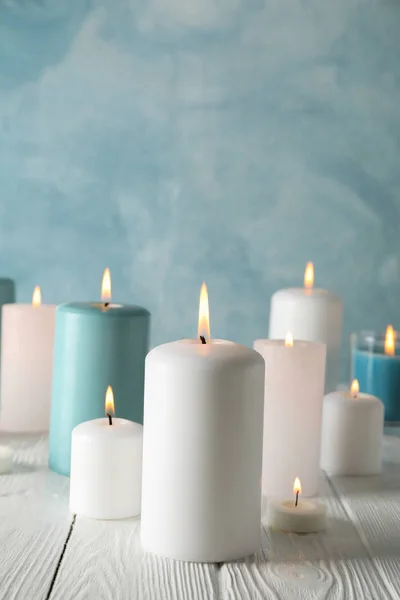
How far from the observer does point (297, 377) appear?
40.8 inches

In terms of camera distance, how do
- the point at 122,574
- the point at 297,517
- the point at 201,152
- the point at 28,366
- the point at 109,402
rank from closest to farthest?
the point at 122,574
the point at 297,517
the point at 109,402
the point at 28,366
the point at 201,152

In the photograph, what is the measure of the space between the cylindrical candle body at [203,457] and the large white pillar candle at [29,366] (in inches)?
20.2

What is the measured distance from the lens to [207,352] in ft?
2.70

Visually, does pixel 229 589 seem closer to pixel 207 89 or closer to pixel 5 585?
pixel 5 585

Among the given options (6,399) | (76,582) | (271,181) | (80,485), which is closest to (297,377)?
(80,485)

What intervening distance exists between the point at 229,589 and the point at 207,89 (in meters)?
1.74

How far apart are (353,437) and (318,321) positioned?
0.83 ft

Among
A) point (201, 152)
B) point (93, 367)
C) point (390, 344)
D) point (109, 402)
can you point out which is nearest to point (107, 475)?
point (109, 402)

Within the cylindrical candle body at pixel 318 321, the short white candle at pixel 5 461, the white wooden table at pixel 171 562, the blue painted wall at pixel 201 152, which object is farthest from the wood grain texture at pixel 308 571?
the blue painted wall at pixel 201 152

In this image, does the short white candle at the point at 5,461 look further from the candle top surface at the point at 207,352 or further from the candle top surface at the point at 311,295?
the candle top surface at the point at 311,295

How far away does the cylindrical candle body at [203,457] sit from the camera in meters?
0.80

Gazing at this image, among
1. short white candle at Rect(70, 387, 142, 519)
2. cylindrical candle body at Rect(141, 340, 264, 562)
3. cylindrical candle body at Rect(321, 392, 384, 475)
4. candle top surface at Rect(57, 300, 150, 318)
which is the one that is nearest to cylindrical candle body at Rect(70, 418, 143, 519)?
short white candle at Rect(70, 387, 142, 519)

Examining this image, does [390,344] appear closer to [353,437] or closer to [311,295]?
[311,295]

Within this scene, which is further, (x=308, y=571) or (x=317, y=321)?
(x=317, y=321)
